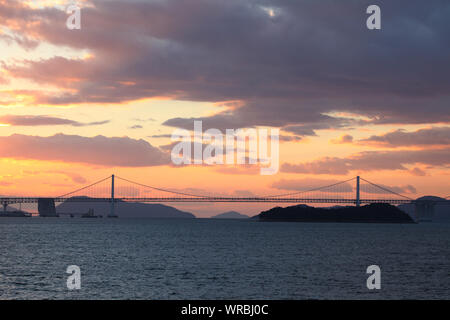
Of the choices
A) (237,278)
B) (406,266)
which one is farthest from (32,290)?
(406,266)

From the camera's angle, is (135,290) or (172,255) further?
(172,255)

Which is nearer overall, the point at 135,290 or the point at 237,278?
the point at 135,290
